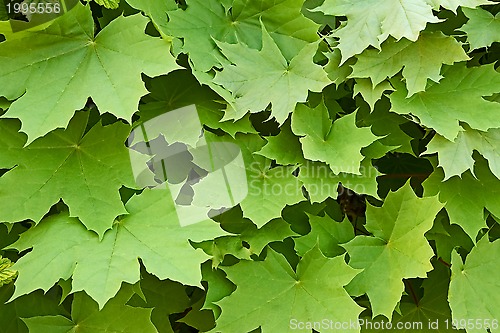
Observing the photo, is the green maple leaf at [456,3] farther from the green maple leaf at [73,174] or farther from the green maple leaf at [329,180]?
the green maple leaf at [73,174]

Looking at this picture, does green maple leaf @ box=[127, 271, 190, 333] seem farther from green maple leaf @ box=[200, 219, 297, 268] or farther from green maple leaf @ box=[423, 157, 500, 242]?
green maple leaf @ box=[423, 157, 500, 242]

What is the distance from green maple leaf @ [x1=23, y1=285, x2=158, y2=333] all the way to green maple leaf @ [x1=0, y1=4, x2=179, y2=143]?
0.39m

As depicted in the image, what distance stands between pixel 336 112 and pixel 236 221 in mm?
367

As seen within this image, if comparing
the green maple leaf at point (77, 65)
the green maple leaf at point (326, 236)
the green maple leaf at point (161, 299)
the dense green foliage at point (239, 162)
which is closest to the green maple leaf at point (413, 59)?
the dense green foliage at point (239, 162)

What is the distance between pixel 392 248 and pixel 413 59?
0.43 meters

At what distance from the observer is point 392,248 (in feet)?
3.76

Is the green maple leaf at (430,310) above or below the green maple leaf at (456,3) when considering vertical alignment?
below

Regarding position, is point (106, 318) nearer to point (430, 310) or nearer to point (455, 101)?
point (430, 310)

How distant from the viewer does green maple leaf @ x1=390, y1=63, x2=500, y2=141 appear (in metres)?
1.14

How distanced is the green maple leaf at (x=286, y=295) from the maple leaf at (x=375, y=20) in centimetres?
45

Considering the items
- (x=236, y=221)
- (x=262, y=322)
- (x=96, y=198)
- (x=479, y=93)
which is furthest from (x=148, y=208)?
(x=479, y=93)

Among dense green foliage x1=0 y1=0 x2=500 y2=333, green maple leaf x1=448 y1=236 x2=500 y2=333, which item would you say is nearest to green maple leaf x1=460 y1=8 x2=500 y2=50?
dense green foliage x1=0 y1=0 x2=500 y2=333

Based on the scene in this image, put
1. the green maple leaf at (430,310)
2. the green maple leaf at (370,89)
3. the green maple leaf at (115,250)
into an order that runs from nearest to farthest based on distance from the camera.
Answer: the green maple leaf at (115,250), the green maple leaf at (370,89), the green maple leaf at (430,310)

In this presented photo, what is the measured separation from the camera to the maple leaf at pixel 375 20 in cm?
108
